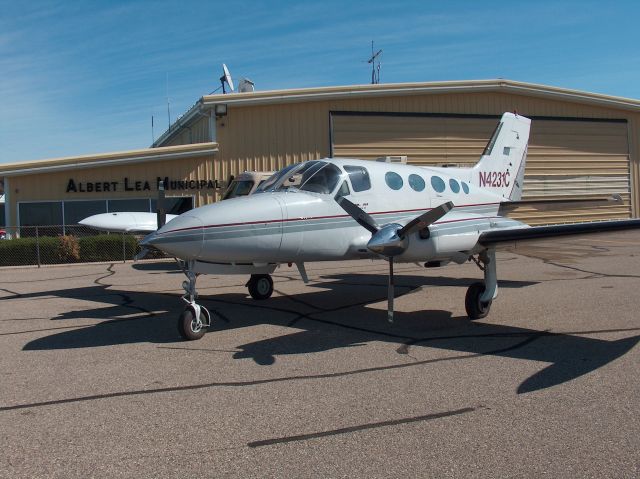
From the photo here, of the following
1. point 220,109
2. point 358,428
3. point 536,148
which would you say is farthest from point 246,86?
point 358,428

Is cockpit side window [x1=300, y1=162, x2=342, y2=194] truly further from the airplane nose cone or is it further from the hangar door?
the hangar door

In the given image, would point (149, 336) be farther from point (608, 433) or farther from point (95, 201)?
point (95, 201)

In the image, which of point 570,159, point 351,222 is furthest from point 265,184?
point 570,159

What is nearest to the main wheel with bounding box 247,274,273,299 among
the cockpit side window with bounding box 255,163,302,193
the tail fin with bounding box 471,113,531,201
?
the cockpit side window with bounding box 255,163,302,193

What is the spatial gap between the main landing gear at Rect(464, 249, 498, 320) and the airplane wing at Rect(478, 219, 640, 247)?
548 mm

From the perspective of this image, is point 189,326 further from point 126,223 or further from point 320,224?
point 126,223

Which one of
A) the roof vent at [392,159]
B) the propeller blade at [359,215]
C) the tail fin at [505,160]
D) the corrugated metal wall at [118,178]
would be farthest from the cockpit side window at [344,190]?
the corrugated metal wall at [118,178]

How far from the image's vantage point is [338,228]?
9.80m

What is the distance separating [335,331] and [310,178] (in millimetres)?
2525

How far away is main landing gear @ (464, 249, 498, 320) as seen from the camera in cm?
999

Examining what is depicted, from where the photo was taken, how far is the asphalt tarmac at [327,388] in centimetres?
457

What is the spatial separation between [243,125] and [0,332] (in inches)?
676

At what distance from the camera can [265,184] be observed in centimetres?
1042

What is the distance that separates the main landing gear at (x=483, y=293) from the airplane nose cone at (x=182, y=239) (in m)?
4.50
